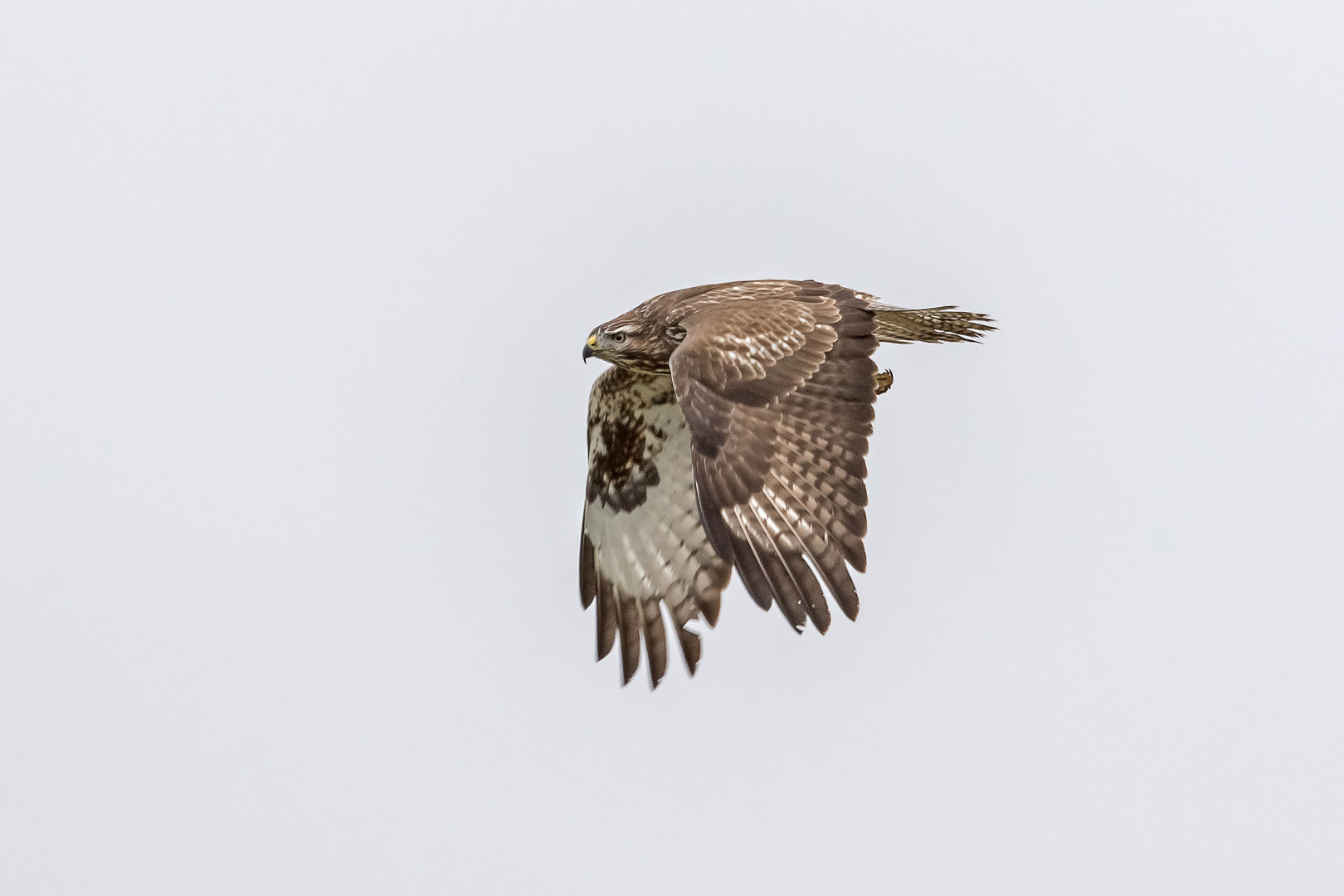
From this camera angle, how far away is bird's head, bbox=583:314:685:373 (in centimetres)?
1098

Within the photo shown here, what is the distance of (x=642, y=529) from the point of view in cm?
1215

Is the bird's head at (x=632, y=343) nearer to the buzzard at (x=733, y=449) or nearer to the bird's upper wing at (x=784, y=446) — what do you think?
the buzzard at (x=733, y=449)

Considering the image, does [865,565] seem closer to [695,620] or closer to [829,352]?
[829,352]

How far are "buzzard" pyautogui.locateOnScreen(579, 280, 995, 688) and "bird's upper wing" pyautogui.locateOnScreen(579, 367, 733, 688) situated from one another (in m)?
0.01

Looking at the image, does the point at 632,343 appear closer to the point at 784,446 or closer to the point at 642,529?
the point at 642,529

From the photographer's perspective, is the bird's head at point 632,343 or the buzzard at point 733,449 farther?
the bird's head at point 632,343

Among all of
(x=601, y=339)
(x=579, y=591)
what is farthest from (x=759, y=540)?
(x=579, y=591)

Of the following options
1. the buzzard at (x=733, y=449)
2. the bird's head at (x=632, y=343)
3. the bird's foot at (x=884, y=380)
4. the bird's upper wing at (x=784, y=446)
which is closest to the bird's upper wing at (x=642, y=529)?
the buzzard at (x=733, y=449)

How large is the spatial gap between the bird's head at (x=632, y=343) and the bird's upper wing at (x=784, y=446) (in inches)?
31.9

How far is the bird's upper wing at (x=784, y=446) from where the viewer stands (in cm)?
934

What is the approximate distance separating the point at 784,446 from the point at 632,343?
170cm

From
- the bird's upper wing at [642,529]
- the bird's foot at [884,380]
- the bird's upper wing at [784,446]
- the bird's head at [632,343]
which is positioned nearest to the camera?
the bird's upper wing at [784,446]

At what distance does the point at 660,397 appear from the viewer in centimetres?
1208

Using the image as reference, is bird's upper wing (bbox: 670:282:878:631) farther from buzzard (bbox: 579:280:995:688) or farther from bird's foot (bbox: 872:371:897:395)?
bird's foot (bbox: 872:371:897:395)
